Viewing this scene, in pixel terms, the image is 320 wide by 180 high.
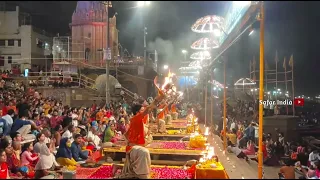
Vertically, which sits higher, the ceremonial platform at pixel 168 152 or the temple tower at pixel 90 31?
the temple tower at pixel 90 31

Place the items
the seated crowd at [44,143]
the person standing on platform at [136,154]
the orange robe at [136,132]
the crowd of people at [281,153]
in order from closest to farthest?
the person standing on platform at [136,154] < the orange robe at [136,132] < the crowd of people at [281,153] < the seated crowd at [44,143]

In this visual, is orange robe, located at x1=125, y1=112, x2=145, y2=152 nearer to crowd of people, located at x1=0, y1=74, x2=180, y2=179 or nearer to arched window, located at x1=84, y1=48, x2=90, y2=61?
crowd of people, located at x1=0, y1=74, x2=180, y2=179

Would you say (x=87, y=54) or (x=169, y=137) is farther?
(x=87, y=54)

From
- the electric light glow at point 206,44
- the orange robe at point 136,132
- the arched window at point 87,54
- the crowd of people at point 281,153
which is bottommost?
the crowd of people at point 281,153

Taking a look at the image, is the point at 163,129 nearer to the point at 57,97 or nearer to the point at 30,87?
the point at 57,97

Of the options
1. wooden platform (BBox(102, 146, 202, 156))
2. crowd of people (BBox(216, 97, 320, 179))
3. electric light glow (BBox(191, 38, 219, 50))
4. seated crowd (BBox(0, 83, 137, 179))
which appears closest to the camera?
crowd of people (BBox(216, 97, 320, 179))

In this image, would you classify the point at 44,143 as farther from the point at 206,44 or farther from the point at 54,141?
the point at 206,44

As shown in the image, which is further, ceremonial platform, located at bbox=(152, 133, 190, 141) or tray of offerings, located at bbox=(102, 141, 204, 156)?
ceremonial platform, located at bbox=(152, 133, 190, 141)

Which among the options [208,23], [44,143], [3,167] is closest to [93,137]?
[44,143]

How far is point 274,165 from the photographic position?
1023 cm

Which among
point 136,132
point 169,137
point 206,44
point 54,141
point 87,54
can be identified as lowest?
point 169,137

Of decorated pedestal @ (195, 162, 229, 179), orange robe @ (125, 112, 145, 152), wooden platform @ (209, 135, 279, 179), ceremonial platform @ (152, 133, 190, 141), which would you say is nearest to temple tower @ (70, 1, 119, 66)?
ceremonial platform @ (152, 133, 190, 141)

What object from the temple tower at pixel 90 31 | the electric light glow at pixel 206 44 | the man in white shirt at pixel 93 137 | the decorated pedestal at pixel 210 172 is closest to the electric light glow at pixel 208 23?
the electric light glow at pixel 206 44

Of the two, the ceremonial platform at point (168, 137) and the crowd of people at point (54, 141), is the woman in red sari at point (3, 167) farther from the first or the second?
the ceremonial platform at point (168, 137)
